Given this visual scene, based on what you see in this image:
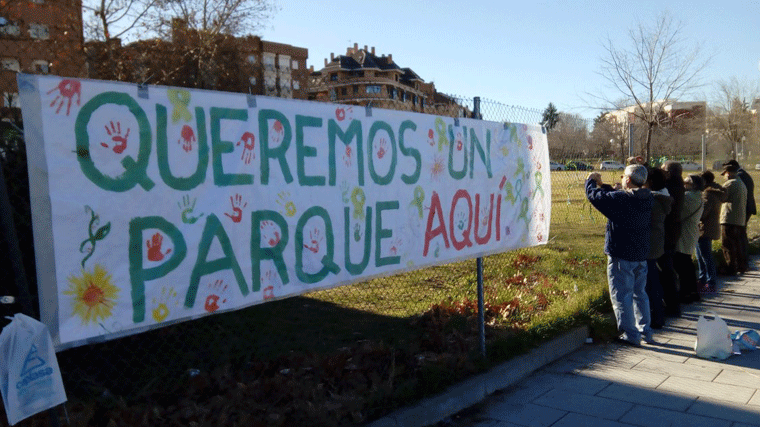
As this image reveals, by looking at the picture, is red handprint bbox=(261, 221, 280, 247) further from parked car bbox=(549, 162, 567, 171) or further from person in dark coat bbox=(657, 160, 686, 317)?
parked car bbox=(549, 162, 567, 171)

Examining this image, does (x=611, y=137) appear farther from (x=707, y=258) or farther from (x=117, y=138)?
(x=117, y=138)

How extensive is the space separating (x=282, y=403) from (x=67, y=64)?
14.9 metres

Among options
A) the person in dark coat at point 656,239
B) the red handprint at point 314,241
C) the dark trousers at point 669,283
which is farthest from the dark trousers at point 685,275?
the red handprint at point 314,241

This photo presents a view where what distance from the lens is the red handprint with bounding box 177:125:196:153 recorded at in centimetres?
342

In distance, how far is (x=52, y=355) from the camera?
114 inches

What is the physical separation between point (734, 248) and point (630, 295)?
16.0 feet

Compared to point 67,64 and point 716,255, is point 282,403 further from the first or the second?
point 67,64

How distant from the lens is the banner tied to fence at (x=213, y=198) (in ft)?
9.59

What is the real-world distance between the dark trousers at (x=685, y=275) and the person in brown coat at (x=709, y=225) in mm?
809

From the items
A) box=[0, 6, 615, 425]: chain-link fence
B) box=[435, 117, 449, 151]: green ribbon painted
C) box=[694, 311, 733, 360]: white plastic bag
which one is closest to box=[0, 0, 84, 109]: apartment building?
box=[0, 6, 615, 425]: chain-link fence

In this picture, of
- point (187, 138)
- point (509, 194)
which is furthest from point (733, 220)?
point (187, 138)

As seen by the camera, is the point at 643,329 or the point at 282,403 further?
the point at 643,329

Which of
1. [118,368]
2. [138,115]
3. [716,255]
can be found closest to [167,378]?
[118,368]

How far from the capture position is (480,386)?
4.90m
